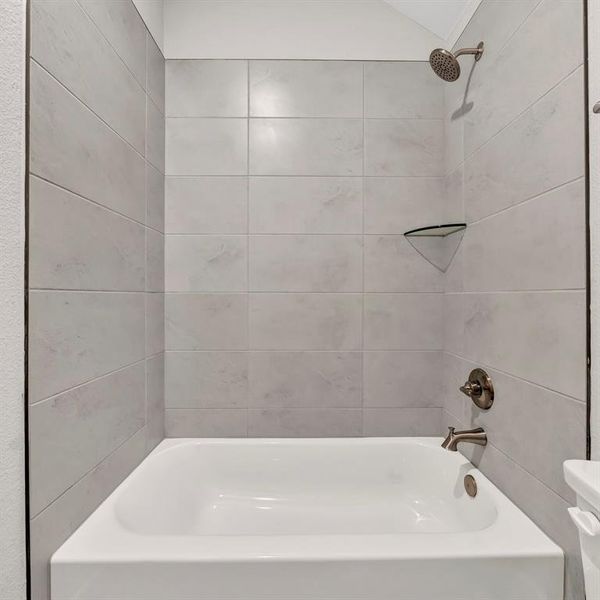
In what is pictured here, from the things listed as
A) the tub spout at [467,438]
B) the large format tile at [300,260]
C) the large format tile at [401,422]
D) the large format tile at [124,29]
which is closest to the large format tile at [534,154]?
the large format tile at [300,260]

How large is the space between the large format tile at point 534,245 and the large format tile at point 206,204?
0.99 metres

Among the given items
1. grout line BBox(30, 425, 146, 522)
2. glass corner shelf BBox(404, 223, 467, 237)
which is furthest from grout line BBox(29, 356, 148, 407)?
glass corner shelf BBox(404, 223, 467, 237)

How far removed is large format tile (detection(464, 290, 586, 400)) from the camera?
95 cm

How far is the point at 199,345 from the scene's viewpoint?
1819 millimetres

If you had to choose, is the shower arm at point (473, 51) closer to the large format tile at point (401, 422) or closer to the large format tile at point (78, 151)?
the large format tile at point (78, 151)

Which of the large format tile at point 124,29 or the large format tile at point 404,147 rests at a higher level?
the large format tile at point 124,29

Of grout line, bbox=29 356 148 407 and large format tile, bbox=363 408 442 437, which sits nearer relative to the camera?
grout line, bbox=29 356 148 407

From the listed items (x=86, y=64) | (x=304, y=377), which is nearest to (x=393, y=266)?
(x=304, y=377)

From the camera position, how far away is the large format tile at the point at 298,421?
1.83 meters

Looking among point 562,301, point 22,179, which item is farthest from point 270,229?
point 562,301

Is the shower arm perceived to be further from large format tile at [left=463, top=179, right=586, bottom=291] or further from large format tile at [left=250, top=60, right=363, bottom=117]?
large format tile at [left=463, top=179, right=586, bottom=291]

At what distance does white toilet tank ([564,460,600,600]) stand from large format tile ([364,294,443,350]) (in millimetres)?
1060

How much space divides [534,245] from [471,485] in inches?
33.5

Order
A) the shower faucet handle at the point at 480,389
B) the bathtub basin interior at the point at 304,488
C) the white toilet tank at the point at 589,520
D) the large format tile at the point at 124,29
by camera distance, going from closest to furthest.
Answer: the white toilet tank at the point at 589,520
the large format tile at the point at 124,29
the shower faucet handle at the point at 480,389
the bathtub basin interior at the point at 304,488
